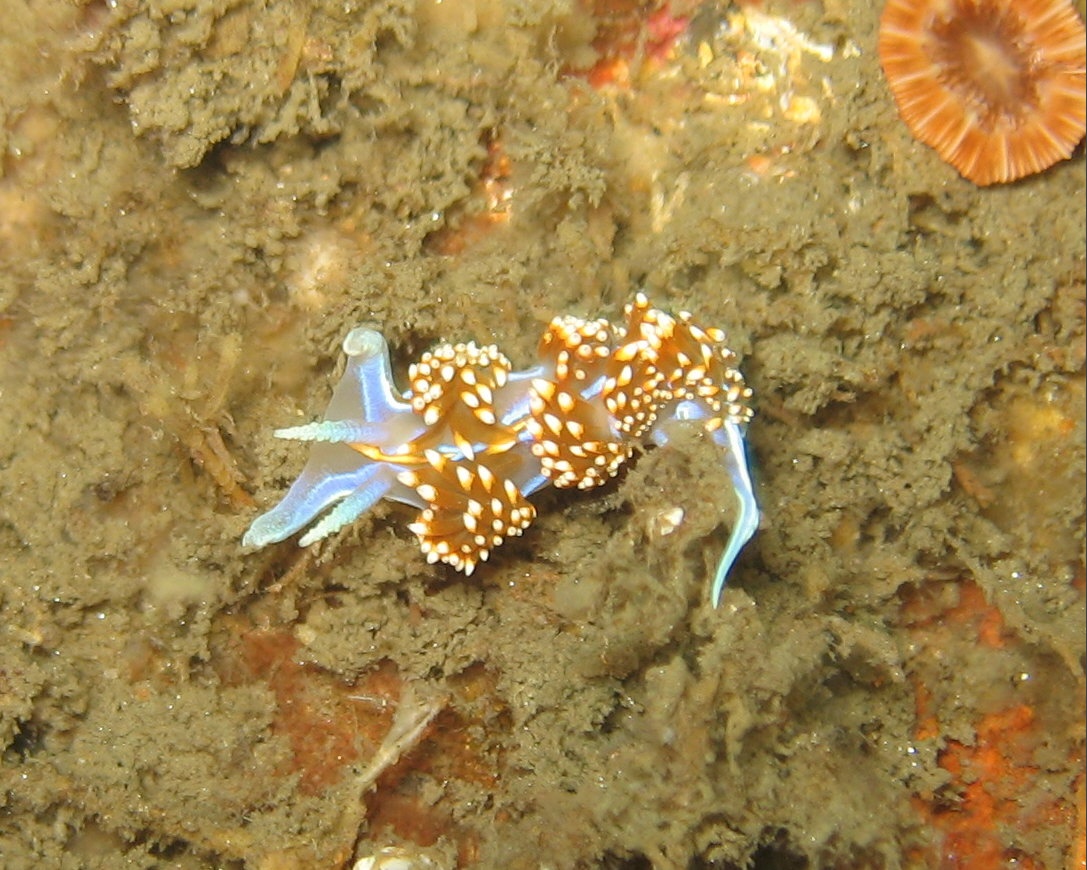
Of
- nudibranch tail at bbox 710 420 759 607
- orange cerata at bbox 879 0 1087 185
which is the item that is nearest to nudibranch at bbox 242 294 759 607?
nudibranch tail at bbox 710 420 759 607

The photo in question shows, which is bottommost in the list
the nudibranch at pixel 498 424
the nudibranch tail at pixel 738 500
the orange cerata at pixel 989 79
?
the nudibranch tail at pixel 738 500

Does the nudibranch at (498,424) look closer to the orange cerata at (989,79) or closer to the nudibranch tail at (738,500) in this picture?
the nudibranch tail at (738,500)

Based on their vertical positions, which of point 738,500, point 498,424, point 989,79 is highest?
point 989,79

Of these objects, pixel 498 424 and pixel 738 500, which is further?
pixel 498 424

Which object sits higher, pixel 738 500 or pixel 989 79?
pixel 989 79

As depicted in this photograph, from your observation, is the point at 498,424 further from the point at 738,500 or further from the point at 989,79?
the point at 989,79

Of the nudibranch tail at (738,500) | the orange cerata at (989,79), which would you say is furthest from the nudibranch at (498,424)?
the orange cerata at (989,79)

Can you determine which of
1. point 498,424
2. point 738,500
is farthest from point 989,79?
point 498,424

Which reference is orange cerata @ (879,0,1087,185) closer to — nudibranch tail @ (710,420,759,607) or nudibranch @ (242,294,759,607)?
nudibranch @ (242,294,759,607)
